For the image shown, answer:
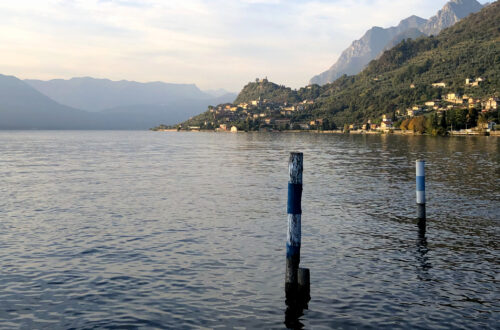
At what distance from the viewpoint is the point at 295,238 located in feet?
49.6

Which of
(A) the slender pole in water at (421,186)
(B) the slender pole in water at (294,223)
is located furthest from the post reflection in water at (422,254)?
(B) the slender pole in water at (294,223)

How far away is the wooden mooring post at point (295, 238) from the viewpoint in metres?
14.8

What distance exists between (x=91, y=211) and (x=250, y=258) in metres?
14.4

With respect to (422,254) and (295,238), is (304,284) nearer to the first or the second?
(295,238)

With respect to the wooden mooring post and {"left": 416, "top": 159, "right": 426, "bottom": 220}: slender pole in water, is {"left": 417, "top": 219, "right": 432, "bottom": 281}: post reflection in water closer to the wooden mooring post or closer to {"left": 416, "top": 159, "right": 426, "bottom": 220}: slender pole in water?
{"left": 416, "top": 159, "right": 426, "bottom": 220}: slender pole in water

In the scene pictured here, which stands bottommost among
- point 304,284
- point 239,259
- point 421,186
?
point 239,259

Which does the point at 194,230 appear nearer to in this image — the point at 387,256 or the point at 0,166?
the point at 387,256

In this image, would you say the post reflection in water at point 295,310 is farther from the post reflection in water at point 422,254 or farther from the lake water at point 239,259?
the post reflection in water at point 422,254

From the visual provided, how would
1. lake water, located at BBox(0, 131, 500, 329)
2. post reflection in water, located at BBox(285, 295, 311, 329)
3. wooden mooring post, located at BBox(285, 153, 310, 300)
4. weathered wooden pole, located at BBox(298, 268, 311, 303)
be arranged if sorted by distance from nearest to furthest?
1. post reflection in water, located at BBox(285, 295, 311, 329)
2. lake water, located at BBox(0, 131, 500, 329)
3. weathered wooden pole, located at BBox(298, 268, 311, 303)
4. wooden mooring post, located at BBox(285, 153, 310, 300)

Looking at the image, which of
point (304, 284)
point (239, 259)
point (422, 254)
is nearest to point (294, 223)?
point (304, 284)

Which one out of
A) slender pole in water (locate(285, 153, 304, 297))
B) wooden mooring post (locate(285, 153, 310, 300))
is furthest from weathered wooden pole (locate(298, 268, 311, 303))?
slender pole in water (locate(285, 153, 304, 297))

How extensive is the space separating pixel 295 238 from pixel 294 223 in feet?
1.60

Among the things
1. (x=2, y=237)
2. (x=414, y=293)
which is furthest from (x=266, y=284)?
(x=2, y=237)

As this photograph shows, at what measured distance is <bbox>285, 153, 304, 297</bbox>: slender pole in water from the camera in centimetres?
1488
